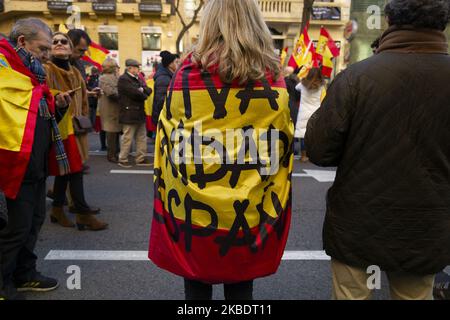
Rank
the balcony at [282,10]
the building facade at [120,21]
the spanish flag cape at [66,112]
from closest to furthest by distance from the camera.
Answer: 1. the spanish flag cape at [66,112]
2. the balcony at [282,10]
3. the building facade at [120,21]

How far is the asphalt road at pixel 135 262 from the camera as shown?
318cm

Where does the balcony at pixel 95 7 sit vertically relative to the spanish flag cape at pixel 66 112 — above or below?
above

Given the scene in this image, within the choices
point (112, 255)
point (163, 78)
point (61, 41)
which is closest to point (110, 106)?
point (163, 78)

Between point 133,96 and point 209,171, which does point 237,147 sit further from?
point 133,96

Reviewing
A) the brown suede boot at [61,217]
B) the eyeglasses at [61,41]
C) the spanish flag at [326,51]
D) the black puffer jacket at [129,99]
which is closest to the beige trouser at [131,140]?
the black puffer jacket at [129,99]

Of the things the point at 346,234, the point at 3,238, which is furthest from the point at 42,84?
the point at 346,234

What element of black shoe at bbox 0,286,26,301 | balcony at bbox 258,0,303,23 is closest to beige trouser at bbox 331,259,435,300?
black shoe at bbox 0,286,26,301

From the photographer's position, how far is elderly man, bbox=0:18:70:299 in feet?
8.55

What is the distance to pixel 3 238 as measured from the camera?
2688mm

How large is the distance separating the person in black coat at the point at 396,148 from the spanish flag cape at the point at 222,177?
25cm

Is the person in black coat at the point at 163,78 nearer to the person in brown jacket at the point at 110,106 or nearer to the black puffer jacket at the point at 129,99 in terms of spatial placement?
the black puffer jacket at the point at 129,99

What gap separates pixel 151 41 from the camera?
2730 centimetres

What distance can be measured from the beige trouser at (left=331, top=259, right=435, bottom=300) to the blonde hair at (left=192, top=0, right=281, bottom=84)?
97cm
